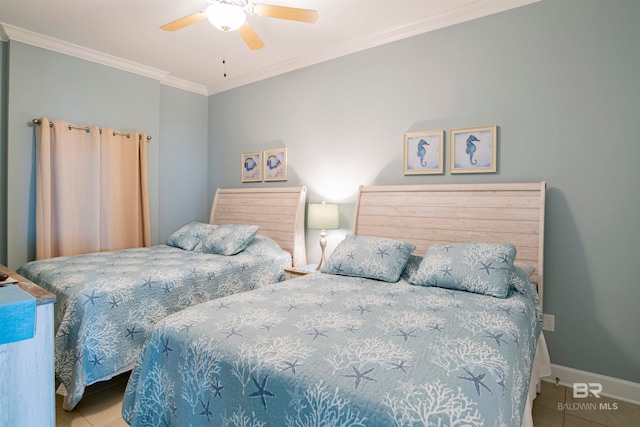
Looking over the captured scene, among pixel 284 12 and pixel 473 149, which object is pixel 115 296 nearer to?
pixel 284 12

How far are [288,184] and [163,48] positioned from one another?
5.75 ft

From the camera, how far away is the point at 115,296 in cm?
215

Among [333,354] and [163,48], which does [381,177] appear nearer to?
[333,354]

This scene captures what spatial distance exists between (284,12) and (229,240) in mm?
1931

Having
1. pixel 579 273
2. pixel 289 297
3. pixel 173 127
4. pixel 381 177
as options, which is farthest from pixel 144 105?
pixel 579 273

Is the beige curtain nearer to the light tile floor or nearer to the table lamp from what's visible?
the light tile floor

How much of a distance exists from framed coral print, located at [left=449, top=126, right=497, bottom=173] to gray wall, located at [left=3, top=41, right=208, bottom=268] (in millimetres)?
3182

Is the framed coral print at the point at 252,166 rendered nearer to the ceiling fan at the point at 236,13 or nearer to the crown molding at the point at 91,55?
the crown molding at the point at 91,55

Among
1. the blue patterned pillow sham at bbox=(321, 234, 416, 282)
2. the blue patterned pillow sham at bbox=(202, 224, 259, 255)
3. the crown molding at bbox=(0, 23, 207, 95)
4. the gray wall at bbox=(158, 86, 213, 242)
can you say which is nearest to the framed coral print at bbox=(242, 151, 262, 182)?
the gray wall at bbox=(158, 86, 213, 242)

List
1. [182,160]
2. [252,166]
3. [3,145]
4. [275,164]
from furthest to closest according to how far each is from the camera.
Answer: [182,160], [252,166], [275,164], [3,145]

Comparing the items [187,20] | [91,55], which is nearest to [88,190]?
[91,55]

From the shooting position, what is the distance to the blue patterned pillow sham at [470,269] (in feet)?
6.38

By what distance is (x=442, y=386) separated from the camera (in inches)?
40.3

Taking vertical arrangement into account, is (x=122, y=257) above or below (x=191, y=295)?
above
